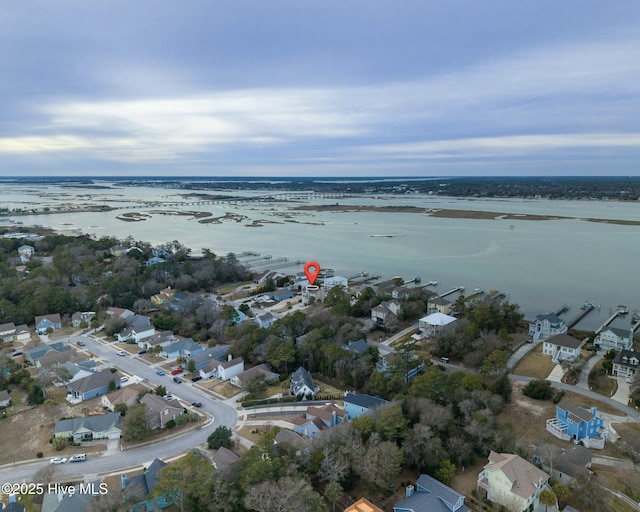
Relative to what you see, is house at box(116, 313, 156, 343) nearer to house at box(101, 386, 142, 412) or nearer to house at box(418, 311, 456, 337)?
house at box(101, 386, 142, 412)

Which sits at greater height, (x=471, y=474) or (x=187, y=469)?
(x=187, y=469)

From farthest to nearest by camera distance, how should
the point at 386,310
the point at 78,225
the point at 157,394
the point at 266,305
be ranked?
the point at 78,225, the point at 266,305, the point at 386,310, the point at 157,394

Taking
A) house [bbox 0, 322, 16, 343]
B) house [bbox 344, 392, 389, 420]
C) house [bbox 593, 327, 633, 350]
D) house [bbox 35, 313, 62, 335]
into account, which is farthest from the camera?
house [bbox 35, 313, 62, 335]

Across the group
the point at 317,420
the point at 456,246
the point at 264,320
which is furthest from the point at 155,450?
the point at 456,246

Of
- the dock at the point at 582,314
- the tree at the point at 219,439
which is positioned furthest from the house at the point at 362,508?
the dock at the point at 582,314

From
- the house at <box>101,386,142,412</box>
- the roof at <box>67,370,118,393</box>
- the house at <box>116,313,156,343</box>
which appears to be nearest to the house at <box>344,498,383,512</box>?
the house at <box>101,386,142,412</box>

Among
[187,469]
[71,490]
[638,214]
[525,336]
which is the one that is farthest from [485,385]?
[638,214]

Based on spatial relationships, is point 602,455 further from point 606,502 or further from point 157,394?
point 157,394

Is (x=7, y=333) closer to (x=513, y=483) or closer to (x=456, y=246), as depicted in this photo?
(x=513, y=483)
